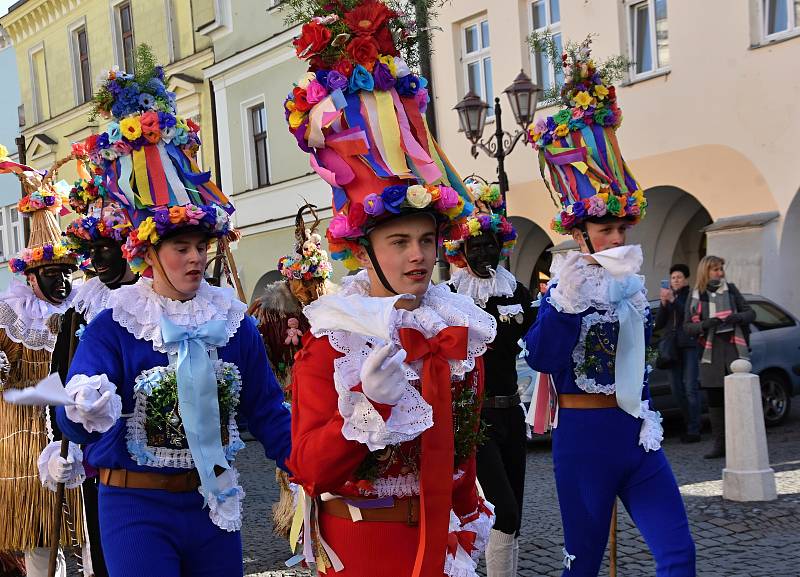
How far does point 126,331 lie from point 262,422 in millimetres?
660

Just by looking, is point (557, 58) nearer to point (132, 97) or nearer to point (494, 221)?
point (494, 221)

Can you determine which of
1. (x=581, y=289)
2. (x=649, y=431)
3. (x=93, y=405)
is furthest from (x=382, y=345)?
(x=649, y=431)

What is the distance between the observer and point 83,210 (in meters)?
5.77

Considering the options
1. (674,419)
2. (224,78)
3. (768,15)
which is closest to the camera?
(674,419)

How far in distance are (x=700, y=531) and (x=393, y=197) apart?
196 inches

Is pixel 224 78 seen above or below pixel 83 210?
above

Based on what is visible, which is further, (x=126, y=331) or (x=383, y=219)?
(x=126, y=331)

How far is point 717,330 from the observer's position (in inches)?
421

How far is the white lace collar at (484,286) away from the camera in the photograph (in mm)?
6422

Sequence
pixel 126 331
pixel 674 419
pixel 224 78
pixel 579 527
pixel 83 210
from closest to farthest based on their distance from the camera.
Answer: pixel 126 331 < pixel 579 527 < pixel 83 210 < pixel 674 419 < pixel 224 78

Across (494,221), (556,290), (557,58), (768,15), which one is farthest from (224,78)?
(556,290)

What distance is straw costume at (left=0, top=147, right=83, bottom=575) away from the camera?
21.5 ft

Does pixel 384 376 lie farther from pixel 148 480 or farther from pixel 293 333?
pixel 293 333

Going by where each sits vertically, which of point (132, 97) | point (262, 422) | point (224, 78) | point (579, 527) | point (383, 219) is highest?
point (224, 78)
